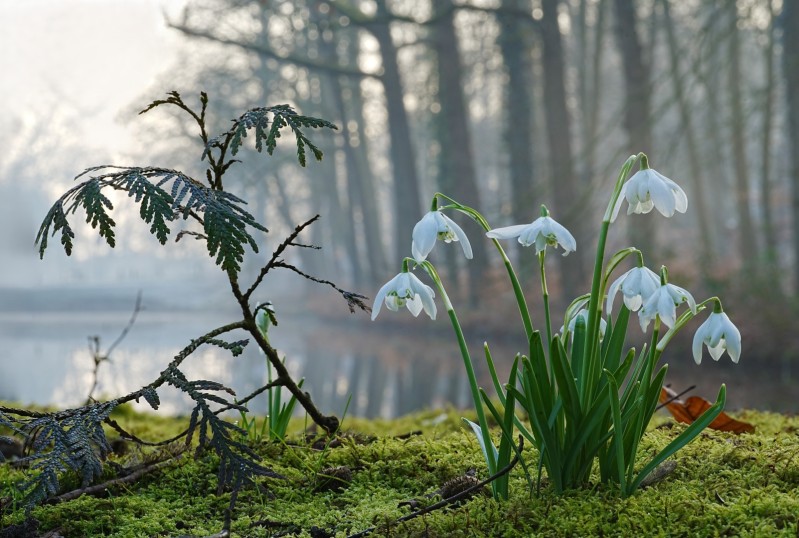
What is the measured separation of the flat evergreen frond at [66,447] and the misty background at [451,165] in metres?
1.72

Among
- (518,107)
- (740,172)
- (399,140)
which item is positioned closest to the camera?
(518,107)

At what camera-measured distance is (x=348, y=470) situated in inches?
89.5

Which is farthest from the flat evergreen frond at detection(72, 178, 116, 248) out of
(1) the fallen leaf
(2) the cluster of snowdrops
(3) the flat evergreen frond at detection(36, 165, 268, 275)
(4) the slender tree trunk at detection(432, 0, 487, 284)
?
(4) the slender tree trunk at detection(432, 0, 487, 284)

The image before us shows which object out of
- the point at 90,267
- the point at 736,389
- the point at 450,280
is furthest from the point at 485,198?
the point at 90,267

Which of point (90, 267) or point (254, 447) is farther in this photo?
point (90, 267)

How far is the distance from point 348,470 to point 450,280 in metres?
15.6

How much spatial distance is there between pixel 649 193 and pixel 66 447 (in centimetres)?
148

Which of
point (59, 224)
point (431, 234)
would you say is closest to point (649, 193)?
point (431, 234)

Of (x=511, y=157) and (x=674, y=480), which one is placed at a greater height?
(x=511, y=157)

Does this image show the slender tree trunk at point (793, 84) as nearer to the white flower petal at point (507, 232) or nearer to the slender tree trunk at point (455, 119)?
the slender tree trunk at point (455, 119)

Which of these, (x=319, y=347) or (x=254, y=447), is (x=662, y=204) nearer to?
(x=254, y=447)

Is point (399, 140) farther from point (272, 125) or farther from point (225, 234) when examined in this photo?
point (225, 234)

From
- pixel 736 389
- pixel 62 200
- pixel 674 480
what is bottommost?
pixel 736 389

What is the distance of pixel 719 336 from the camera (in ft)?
6.11
